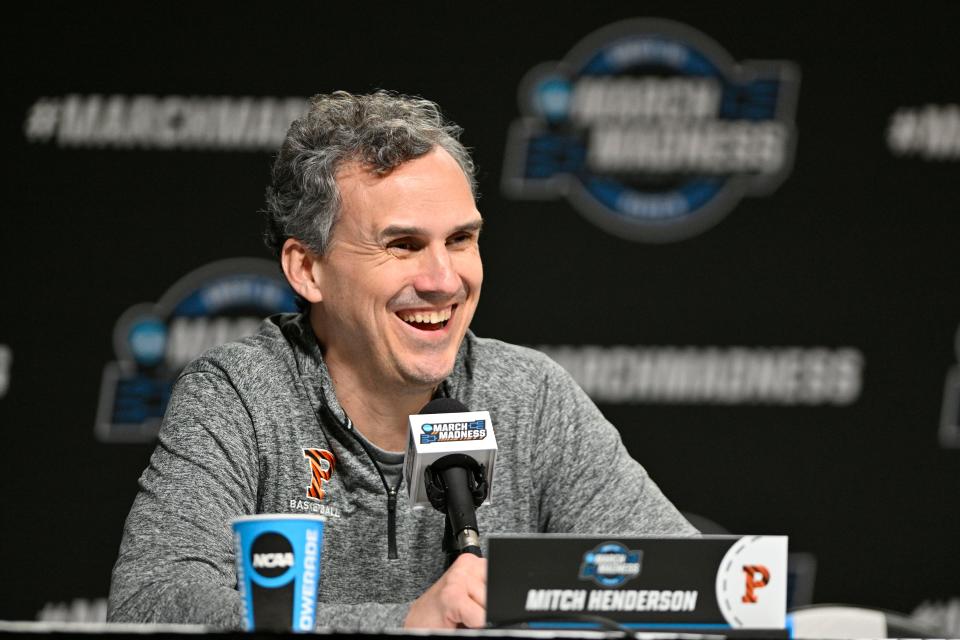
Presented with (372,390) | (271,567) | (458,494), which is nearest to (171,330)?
(372,390)

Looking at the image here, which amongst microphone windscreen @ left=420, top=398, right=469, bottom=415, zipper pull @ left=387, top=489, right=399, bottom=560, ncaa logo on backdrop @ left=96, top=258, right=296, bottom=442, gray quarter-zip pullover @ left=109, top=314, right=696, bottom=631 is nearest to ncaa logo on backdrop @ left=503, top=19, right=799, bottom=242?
ncaa logo on backdrop @ left=96, top=258, right=296, bottom=442

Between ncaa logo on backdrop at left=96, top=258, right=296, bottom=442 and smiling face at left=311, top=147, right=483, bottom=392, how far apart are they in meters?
1.42

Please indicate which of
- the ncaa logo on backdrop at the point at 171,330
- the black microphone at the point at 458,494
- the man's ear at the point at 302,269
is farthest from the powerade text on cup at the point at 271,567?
the ncaa logo on backdrop at the point at 171,330

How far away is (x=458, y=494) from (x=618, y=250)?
2000 mm

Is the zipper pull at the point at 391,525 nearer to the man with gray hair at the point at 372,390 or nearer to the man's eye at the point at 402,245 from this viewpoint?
the man with gray hair at the point at 372,390

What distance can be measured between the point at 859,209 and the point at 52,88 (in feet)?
7.95

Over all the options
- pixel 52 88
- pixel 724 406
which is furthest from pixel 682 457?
pixel 52 88

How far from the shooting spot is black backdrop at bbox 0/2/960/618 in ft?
11.5

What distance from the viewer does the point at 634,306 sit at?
358cm

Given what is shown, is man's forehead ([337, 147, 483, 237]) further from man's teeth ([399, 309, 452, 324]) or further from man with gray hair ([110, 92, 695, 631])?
man's teeth ([399, 309, 452, 324])

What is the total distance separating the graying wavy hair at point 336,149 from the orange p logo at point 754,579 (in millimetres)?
1044

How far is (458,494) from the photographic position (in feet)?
5.58

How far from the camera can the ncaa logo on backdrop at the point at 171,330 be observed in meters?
3.49

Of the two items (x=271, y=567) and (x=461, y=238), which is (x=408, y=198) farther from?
(x=271, y=567)
